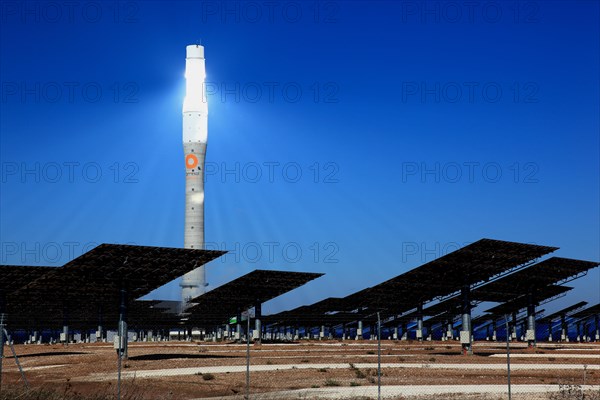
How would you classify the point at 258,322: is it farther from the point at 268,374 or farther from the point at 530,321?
the point at 268,374

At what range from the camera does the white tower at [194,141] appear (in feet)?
379

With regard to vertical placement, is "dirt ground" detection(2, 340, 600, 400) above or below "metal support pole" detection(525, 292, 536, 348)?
below

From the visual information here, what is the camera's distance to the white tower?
379 feet

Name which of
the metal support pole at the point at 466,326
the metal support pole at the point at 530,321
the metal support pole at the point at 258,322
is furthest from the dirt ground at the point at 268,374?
the metal support pole at the point at 258,322

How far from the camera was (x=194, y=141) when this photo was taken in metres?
115

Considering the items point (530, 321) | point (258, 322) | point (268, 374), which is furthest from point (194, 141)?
point (268, 374)

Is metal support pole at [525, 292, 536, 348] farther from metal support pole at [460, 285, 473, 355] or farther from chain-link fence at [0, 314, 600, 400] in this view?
chain-link fence at [0, 314, 600, 400]

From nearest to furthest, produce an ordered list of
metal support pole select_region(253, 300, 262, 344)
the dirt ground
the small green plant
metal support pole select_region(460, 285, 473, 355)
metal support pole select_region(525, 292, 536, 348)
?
the dirt ground < the small green plant < metal support pole select_region(460, 285, 473, 355) < metal support pole select_region(525, 292, 536, 348) < metal support pole select_region(253, 300, 262, 344)

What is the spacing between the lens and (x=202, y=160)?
118 m

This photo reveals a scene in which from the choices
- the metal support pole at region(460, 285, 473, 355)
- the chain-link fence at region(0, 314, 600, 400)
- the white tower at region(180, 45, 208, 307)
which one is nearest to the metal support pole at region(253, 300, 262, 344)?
the metal support pole at region(460, 285, 473, 355)

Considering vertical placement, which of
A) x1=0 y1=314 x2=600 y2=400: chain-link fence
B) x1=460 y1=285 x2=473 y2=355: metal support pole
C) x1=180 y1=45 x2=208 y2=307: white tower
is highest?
x1=180 y1=45 x2=208 y2=307: white tower

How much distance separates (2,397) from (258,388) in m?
11.2

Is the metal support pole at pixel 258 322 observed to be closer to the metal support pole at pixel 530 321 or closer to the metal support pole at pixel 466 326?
the metal support pole at pixel 530 321

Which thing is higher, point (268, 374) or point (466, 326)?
point (466, 326)
